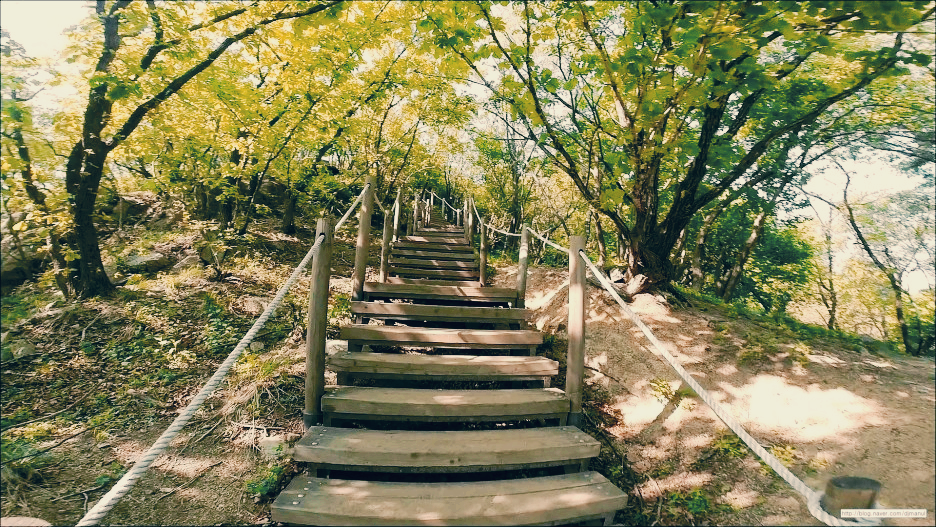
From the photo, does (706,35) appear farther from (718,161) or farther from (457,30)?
(457,30)

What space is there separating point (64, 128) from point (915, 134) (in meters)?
9.31

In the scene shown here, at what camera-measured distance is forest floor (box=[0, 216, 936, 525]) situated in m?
2.65

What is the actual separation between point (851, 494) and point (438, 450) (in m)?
2.10

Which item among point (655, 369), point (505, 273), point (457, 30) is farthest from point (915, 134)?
point (505, 273)

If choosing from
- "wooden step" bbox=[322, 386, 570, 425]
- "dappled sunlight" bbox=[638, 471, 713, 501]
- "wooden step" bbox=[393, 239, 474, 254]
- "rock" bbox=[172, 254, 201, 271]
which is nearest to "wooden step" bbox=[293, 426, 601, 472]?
"wooden step" bbox=[322, 386, 570, 425]

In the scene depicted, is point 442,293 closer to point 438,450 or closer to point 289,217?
point 438,450

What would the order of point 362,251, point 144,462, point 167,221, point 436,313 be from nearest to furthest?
point 144,462, point 436,313, point 362,251, point 167,221

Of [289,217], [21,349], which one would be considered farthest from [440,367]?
[289,217]

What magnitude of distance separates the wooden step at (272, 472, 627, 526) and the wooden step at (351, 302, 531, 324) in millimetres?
1844

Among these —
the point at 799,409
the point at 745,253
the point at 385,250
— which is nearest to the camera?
the point at 799,409

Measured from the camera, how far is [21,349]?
14.4 feet

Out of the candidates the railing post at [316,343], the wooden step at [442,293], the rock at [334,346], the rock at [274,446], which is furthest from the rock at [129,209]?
the railing post at [316,343]

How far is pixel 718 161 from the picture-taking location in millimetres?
4004

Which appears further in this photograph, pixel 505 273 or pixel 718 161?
pixel 505 273
